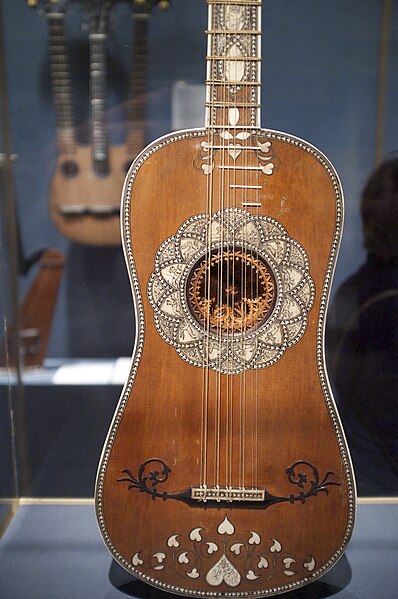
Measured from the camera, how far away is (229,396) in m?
1.15

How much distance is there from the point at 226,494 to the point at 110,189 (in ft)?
2.34

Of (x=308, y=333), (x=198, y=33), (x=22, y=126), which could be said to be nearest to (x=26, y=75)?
(x=22, y=126)

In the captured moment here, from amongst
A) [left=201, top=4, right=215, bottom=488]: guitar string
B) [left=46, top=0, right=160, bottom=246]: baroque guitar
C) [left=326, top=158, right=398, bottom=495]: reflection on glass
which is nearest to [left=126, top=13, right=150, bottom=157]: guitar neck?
[left=46, top=0, right=160, bottom=246]: baroque guitar

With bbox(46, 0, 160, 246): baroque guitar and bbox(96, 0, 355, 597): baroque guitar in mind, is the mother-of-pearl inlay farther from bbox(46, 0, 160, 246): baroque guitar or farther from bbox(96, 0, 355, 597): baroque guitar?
bbox(46, 0, 160, 246): baroque guitar

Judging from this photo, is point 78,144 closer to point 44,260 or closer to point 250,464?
point 44,260

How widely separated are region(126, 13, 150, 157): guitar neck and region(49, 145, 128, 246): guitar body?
36mm

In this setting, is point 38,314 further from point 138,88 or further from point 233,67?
point 233,67

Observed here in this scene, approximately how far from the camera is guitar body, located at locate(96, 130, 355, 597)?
3.68 feet

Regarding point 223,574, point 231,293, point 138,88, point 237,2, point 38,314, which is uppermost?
point 237,2

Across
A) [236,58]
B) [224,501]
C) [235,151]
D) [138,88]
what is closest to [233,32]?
[236,58]

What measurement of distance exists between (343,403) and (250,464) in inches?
17.1

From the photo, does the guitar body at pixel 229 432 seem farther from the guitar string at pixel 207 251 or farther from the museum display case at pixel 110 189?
the museum display case at pixel 110 189

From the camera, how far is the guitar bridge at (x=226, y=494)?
1147 millimetres

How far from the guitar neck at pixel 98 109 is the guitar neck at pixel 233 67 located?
1.12 feet
